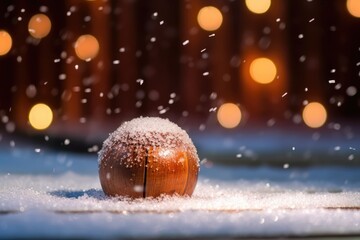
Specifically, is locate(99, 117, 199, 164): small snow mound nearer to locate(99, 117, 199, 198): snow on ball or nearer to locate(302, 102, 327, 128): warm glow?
locate(99, 117, 199, 198): snow on ball

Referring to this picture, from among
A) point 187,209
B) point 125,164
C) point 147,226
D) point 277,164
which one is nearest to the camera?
point 147,226

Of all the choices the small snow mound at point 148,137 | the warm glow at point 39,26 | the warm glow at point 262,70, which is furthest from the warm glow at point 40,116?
the small snow mound at point 148,137

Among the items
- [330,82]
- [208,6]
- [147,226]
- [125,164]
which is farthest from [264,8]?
[147,226]

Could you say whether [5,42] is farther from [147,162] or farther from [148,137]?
[147,162]

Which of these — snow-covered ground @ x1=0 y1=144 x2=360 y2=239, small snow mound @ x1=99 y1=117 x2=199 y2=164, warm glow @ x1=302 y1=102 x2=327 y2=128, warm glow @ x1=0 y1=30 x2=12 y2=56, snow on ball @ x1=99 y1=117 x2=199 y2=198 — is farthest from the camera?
warm glow @ x1=0 y1=30 x2=12 y2=56

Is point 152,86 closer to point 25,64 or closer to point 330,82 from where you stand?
point 25,64

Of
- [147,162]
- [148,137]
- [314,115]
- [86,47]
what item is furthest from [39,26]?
[147,162]

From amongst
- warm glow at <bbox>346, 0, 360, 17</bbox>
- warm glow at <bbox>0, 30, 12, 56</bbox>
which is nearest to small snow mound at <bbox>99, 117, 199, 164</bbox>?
warm glow at <bbox>0, 30, 12, 56</bbox>
